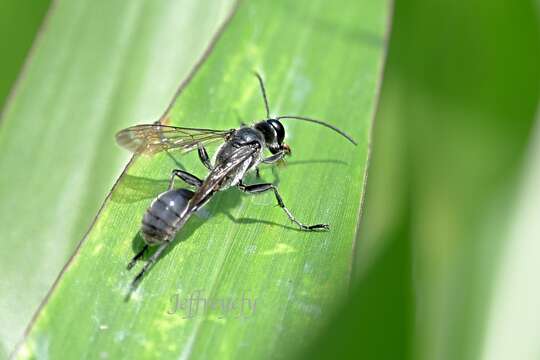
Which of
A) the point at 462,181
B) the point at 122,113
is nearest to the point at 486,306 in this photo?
the point at 462,181

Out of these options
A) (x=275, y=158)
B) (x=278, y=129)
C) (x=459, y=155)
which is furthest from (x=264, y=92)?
(x=459, y=155)

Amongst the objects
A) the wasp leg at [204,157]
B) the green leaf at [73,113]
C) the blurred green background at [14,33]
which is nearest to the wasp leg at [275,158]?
the wasp leg at [204,157]

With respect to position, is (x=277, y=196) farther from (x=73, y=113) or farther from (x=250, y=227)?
(x=73, y=113)

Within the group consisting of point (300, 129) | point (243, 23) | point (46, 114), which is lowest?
point (300, 129)

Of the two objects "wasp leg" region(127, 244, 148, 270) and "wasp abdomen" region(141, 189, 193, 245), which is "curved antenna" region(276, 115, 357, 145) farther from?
"wasp leg" region(127, 244, 148, 270)

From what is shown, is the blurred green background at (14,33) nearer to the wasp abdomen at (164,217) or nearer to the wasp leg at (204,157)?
the wasp leg at (204,157)

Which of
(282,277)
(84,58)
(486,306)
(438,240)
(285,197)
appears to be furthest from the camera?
(84,58)

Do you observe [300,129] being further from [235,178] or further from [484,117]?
[484,117]
